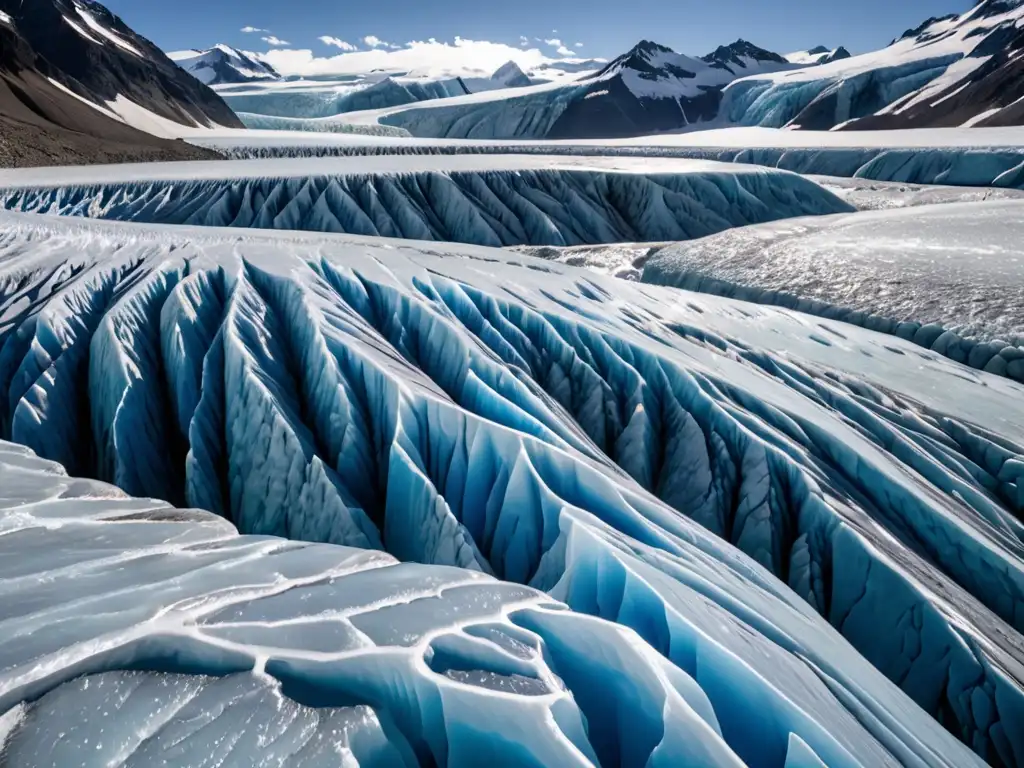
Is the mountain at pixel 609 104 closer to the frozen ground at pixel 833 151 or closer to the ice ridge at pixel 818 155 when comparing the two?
the frozen ground at pixel 833 151

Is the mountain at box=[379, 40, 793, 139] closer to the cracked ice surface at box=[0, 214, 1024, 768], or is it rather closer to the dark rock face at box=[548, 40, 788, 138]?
the dark rock face at box=[548, 40, 788, 138]

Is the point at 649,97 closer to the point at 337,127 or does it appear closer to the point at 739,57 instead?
the point at 739,57

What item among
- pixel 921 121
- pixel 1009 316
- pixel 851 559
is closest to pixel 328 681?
pixel 851 559

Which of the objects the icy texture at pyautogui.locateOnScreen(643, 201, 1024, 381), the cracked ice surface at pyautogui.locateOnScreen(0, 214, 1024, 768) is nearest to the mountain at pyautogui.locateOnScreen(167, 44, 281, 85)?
the icy texture at pyautogui.locateOnScreen(643, 201, 1024, 381)

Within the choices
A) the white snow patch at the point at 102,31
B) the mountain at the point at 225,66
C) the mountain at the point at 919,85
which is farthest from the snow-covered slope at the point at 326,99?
the mountain at the point at 919,85

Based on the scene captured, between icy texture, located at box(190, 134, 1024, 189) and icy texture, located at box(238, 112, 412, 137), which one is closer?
icy texture, located at box(190, 134, 1024, 189)

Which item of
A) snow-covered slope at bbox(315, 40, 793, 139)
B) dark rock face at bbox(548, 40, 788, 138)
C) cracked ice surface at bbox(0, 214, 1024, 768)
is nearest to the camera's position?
cracked ice surface at bbox(0, 214, 1024, 768)

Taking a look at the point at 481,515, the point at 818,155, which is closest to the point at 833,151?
the point at 818,155
